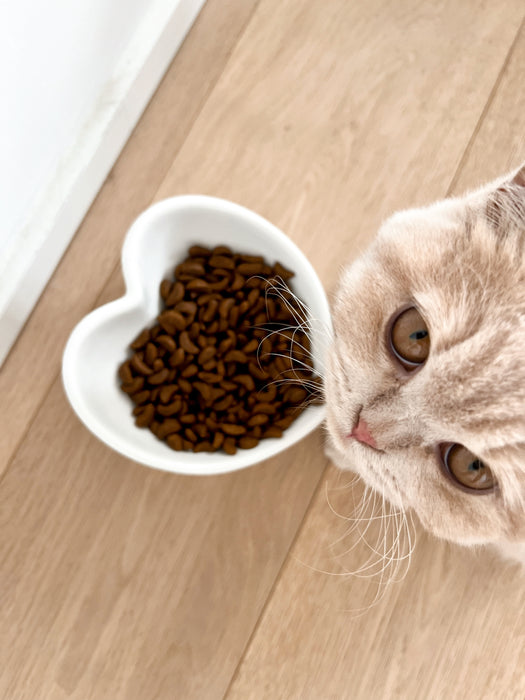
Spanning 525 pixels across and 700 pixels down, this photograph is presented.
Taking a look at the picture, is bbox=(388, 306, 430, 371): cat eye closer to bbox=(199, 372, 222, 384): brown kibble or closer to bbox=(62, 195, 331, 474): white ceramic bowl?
bbox=(62, 195, 331, 474): white ceramic bowl

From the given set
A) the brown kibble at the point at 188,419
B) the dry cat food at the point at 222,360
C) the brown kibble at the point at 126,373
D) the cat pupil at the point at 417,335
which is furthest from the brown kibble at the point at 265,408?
the cat pupil at the point at 417,335

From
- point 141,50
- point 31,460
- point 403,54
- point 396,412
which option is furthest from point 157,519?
point 403,54

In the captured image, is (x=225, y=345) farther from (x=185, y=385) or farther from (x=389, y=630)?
(x=389, y=630)

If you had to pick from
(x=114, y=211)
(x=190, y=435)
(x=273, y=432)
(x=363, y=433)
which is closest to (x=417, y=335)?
(x=363, y=433)

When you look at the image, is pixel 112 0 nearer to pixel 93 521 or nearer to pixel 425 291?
pixel 425 291

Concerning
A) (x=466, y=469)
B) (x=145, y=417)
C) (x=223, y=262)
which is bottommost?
(x=145, y=417)

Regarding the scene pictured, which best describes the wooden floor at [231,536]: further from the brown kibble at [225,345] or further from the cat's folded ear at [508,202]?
the cat's folded ear at [508,202]
